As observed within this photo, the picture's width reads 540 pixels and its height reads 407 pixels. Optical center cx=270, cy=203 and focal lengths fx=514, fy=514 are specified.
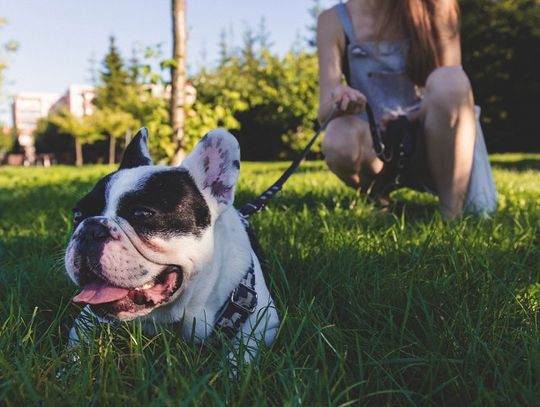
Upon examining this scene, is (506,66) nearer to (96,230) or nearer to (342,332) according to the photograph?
(342,332)

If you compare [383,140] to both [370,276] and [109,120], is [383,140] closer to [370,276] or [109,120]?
[370,276]

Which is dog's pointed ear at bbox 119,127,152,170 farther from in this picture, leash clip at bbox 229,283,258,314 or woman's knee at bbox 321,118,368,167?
woman's knee at bbox 321,118,368,167

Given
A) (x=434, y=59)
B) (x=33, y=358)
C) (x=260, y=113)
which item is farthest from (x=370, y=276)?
(x=260, y=113)

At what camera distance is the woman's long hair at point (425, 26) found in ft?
10.5

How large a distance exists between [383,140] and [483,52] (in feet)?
55.1

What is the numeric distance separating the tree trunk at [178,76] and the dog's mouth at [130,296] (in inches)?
147

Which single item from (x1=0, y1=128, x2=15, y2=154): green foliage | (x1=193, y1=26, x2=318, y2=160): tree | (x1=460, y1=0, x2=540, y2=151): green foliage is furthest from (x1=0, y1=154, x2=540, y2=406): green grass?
(x1=0, y1=128, x2=15, y2=154): green foliage

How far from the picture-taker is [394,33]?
3406 mm

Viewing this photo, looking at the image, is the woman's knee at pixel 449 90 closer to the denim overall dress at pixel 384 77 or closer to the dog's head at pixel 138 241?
the denim overall dress at pixel 384 77

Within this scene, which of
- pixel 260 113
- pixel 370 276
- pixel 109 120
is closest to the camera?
pixel 370 276

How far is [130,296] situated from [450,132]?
2.22 m

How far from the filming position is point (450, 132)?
3.01 metres

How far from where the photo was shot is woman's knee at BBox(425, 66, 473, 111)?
2.94 meters

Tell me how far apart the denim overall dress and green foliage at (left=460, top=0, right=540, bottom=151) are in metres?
15.8
